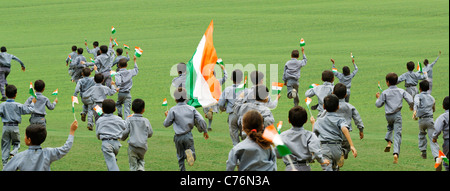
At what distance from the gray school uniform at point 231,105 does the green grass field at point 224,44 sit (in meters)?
0.66

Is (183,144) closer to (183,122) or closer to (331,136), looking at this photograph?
(183,122)

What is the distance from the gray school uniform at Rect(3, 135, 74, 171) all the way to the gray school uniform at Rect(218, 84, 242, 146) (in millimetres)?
4827

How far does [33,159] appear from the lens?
8156 millimetres

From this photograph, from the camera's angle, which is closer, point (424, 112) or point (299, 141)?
point (299, 141)

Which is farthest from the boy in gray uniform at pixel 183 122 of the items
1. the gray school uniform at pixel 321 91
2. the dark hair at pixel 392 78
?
the dark hair at pixel 392 78

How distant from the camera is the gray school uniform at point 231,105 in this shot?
1265 centimetres

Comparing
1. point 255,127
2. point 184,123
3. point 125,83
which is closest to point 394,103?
point 184,123

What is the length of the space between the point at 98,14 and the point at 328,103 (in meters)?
37.8

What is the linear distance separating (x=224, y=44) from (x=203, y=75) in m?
19.7

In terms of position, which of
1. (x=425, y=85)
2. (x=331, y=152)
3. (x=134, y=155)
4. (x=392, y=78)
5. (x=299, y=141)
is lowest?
(x=134, y=155)

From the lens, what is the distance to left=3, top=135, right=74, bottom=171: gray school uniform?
8086 millimetres

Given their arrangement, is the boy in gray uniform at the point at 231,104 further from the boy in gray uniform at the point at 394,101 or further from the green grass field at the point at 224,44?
the boy in gray uniform at the point at 394,101

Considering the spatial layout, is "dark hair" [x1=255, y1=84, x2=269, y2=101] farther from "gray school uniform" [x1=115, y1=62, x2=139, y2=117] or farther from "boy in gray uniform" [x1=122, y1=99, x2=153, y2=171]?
"gray school uniform" [x1=115, y1=62, x2=139, y2=117]

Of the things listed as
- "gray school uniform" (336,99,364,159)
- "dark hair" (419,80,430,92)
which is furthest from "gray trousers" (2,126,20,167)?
"dark hair" (419,80,430,92)
